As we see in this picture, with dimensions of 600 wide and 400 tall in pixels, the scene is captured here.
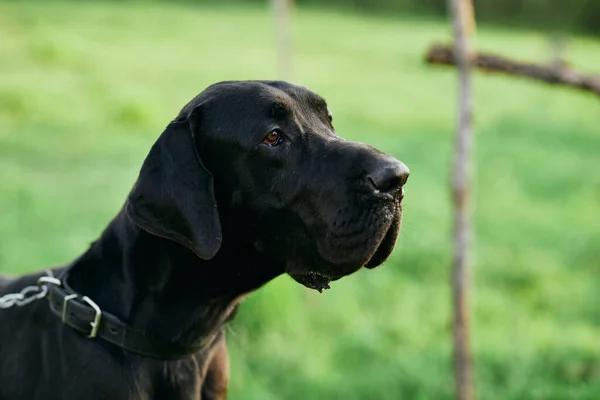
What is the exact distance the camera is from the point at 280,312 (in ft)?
20.8

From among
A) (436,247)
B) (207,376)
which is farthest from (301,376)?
(436,247)

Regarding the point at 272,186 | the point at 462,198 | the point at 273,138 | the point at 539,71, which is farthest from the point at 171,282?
the point at 539,71

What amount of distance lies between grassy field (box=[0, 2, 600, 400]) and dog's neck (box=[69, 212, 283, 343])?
2.43 meters

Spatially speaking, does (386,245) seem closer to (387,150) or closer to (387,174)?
(387,174)

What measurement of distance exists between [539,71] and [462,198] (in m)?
0.80

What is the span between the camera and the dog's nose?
282cm

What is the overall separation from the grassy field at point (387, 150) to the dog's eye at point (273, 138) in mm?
2732

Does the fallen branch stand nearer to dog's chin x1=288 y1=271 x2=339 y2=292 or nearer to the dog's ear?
dog's chin x1=288 y1=271 x2=339 y2=292

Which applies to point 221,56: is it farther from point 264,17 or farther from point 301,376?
point 301,376

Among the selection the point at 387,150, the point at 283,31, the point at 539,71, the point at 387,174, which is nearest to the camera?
the point at 387,174

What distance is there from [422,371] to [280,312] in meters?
1.09

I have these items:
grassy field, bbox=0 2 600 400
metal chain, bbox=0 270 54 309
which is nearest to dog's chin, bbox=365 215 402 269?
metal chain, bbox=0 270 54 309

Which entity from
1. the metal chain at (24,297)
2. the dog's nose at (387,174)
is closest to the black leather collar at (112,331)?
the metal chain at (24,297)

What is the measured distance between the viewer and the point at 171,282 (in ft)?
10.3
